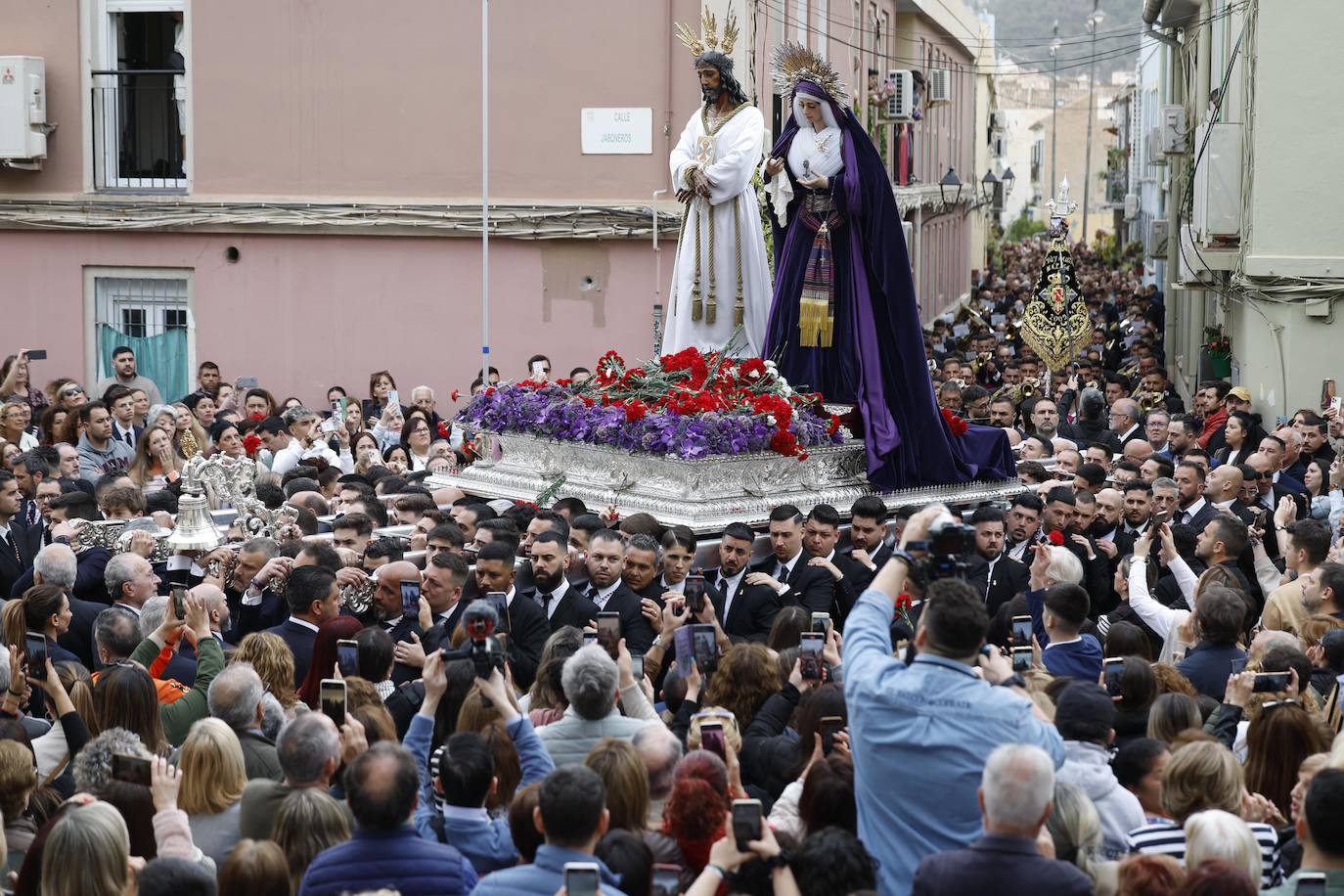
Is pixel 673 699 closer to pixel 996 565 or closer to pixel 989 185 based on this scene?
pixel 996 565

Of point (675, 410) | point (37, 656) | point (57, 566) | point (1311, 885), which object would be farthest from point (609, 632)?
point (675, 410)

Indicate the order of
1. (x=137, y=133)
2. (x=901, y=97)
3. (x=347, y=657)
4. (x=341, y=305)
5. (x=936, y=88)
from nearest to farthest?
(x=347, y=657)
(x=341, y=305)
(x=137, y=133)
(x=901, y=97)
(x=936, y=88)

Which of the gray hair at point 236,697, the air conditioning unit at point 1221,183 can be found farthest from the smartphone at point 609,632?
the air conditioning unit at point 1221,183

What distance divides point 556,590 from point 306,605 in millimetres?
1154

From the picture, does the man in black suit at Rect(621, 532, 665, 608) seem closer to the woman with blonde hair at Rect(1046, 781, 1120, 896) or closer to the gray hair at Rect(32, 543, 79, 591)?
the gray hair at Rect(32, 543, 79, 591)

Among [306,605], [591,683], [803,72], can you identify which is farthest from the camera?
[803,72]

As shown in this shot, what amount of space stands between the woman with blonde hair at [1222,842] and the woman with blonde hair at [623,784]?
139 cm

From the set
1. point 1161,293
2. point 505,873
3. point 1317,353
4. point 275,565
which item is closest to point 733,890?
point 505,873

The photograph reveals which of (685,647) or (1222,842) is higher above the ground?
(685,647)

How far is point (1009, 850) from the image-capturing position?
4.11m

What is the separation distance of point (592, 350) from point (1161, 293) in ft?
58.2

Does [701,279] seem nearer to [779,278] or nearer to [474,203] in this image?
[779,278]

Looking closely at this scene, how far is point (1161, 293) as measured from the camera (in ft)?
105

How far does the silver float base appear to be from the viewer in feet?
32.4
